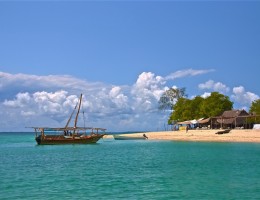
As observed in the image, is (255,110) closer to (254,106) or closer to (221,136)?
(254,106)

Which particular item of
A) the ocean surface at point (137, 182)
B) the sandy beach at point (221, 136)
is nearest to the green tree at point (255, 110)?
the sandy beach at point (221, 136)

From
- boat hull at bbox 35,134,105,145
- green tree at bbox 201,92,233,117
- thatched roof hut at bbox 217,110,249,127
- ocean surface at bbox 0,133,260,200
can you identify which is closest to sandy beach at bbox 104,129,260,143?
thatched roof hut at bbox 217,110,249,127

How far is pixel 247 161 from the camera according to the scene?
3688 cm

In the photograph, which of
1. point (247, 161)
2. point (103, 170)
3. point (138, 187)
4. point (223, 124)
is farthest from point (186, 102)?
point (138, 187)

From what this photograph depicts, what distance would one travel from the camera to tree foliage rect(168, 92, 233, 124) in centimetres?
9850

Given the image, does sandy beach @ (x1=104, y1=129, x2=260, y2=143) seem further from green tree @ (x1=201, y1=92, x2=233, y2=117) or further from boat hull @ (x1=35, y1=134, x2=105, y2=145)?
boat hull @ (x1=35, y1=134, x2=105, y2=145)

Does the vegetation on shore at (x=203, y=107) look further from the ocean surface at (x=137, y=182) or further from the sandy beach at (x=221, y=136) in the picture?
the ocean surface at (x=137, y=182)

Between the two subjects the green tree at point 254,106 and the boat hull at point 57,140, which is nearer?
the boat hull at point 57,140

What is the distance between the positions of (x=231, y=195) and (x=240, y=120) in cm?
7478

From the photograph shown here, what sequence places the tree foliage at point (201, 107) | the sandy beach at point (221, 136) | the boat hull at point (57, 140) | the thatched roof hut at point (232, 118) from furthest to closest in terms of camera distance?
the tree foliage at point (201, 107) < the thatched roof hut at point (232, 118) < the boat hull at point (57, 140) < the sandy beach at point (221, 136)

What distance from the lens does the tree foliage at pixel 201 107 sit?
98.5 metres

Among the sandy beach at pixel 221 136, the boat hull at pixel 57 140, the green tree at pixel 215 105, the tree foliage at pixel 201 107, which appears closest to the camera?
the sandy beach at pixel 221 136

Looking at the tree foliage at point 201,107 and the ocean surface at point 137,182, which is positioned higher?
the tree foliage at point 201,107

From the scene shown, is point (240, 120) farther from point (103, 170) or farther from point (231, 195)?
point (231, 195)
